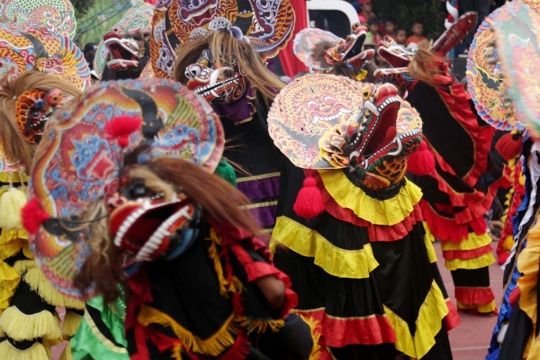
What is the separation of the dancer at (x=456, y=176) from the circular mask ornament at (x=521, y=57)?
3434 millimetres

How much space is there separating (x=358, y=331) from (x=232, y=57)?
1734mm

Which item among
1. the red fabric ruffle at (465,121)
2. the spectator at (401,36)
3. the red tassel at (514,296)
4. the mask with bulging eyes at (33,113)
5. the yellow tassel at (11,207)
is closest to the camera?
the red tassel at (514,296)

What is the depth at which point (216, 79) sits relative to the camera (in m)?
4.83

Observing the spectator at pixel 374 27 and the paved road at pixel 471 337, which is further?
the spectator at pixel 374 27

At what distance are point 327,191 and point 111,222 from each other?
1.97m

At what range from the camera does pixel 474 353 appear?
5703 mm

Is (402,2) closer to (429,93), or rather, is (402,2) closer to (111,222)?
(429,93)

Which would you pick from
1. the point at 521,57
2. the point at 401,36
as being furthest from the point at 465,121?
the point at 401,36

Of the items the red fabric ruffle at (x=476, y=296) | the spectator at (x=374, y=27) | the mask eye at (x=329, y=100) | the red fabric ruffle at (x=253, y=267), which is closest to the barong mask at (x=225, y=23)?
the mask eye at (x=329, y=100)

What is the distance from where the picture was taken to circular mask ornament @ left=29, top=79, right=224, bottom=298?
277cm

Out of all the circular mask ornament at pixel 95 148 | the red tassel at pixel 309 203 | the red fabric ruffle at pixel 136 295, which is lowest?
the red tassel at pixel 309 203

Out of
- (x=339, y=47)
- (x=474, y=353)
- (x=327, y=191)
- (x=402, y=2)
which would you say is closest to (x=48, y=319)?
(x=327, y=191)

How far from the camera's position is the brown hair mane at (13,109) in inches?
181

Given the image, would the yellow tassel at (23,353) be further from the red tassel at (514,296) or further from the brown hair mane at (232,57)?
the red tassel at (514,296)
